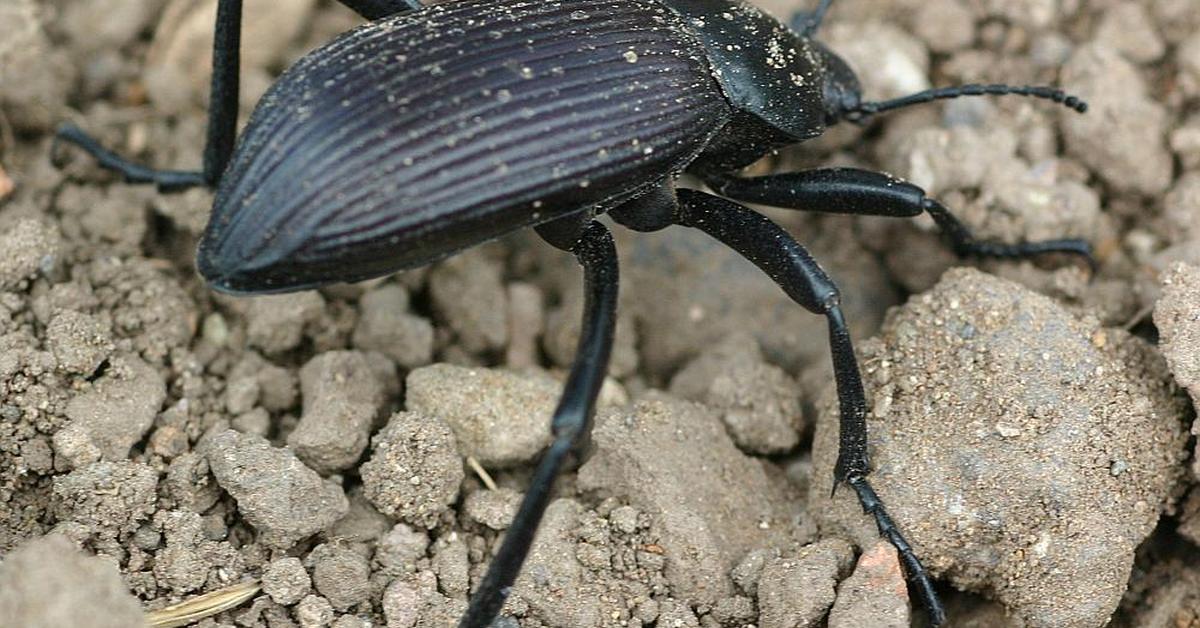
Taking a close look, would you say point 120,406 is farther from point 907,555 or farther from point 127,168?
point 907,555

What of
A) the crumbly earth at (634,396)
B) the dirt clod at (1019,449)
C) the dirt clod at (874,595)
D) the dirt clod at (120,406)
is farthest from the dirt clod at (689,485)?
the dirt clod at (120,406)

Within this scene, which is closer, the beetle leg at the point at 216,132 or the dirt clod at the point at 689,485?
the dirt clod at the point at 689,485

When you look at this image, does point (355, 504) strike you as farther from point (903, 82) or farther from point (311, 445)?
point (903, 82)

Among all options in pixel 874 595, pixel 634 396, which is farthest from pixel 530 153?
pixel 874 595

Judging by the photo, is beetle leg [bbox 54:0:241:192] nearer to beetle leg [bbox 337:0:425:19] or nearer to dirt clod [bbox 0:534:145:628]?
beetle leg [bbox 337:0:425:19]

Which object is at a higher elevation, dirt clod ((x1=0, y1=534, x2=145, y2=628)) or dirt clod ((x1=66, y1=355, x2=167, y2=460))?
dirt clod ((x1=0, y1=534, x2=145, y2=628))

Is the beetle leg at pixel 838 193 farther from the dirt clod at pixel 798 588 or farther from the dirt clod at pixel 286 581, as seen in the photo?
the dirt clod at pixel 286 581

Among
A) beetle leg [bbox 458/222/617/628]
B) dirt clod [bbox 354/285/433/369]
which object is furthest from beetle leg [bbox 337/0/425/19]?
beetle leg [bbox 458/222/617/628]
